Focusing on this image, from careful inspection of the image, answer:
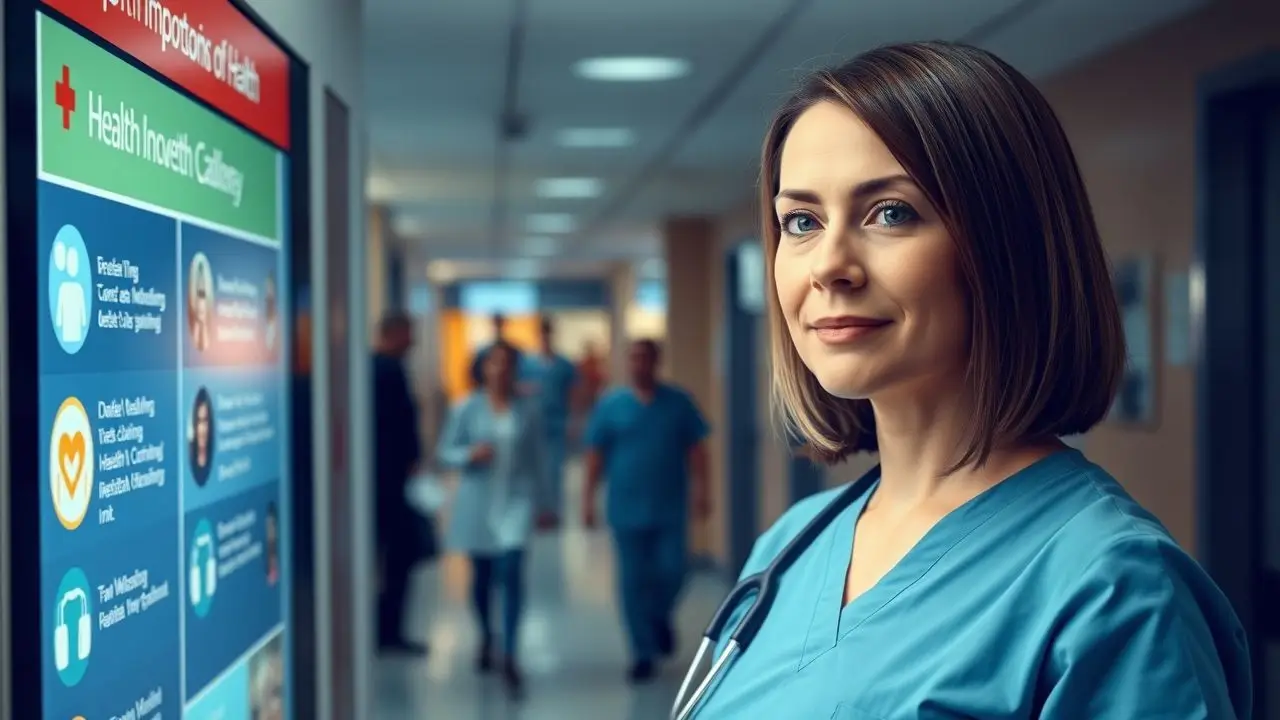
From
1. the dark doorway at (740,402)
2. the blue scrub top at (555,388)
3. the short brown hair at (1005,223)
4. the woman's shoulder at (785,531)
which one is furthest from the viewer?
the blue scrub top at (555,388)

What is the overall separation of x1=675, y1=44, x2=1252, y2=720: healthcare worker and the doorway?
254cm

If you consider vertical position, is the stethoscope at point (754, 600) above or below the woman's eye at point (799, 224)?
below

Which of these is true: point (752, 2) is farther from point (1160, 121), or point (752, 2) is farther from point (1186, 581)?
point (1186, 581)

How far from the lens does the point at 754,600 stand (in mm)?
1303

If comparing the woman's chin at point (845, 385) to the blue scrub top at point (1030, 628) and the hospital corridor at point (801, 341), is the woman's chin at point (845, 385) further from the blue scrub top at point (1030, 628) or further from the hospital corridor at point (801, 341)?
the blue scrub top at point (1030, 628)

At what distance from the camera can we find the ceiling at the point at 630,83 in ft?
11.4

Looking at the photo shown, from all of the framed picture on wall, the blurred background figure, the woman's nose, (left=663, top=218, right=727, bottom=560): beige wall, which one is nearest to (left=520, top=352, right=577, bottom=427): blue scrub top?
(left=663, top=218, right=727, bottom=560): beige wall

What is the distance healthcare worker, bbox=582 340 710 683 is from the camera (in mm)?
5453

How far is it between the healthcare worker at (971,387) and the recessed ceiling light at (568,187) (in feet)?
20.7

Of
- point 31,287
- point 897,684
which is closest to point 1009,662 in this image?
point 897,684

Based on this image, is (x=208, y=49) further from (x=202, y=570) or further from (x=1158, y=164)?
(x=1158, y=164)

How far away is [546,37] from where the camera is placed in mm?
3828

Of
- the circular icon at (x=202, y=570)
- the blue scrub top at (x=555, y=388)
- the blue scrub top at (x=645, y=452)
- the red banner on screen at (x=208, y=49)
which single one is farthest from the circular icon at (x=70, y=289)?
the blue scrub top at (x=555, y=388)

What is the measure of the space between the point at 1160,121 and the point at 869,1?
2.91ft
